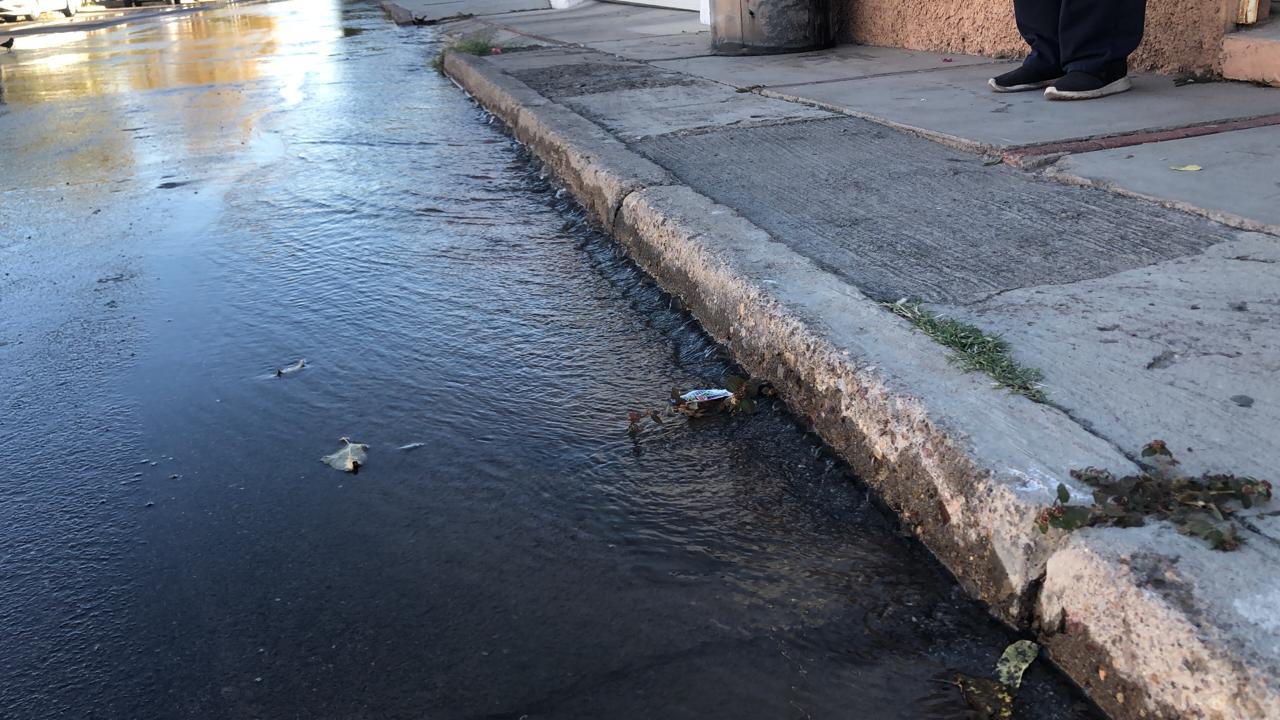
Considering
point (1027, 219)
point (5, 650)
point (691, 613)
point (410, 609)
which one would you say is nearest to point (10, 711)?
point (5, 650)

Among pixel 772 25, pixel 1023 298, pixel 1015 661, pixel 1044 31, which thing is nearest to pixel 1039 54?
pixel 1044 31

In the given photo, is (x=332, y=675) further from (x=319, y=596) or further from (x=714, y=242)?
(x=714, y=242)

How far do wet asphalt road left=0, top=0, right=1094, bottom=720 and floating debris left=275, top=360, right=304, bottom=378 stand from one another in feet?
0.08

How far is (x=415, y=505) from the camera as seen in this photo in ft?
6.72

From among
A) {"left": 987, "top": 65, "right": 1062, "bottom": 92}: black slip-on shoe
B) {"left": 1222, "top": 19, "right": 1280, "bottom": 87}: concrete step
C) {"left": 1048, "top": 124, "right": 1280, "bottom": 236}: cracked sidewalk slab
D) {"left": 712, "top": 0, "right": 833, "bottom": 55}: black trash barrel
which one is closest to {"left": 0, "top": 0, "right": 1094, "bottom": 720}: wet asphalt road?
{"left": 1048, "top": 124, "right": 1280, "bottom": 236}: cracked sidewalk slab

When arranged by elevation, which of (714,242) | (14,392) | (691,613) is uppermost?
(714,242)

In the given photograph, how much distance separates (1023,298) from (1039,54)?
2848 millimetres

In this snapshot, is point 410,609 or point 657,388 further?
point 657,388

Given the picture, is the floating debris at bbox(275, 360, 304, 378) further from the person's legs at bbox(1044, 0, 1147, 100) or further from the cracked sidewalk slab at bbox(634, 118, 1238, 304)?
the person's legs at bbox(1044, 0, 1147, 100)

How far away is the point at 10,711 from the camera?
1.55 m

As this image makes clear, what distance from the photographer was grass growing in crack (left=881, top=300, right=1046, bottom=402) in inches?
73.8

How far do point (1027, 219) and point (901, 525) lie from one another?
4.45ft

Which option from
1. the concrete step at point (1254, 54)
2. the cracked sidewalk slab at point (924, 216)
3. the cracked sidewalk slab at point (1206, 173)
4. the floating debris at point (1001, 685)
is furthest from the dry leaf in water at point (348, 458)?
the concrete step at point (1254, 54)

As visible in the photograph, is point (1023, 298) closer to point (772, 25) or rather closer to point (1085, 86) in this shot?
point (1085, 86)
